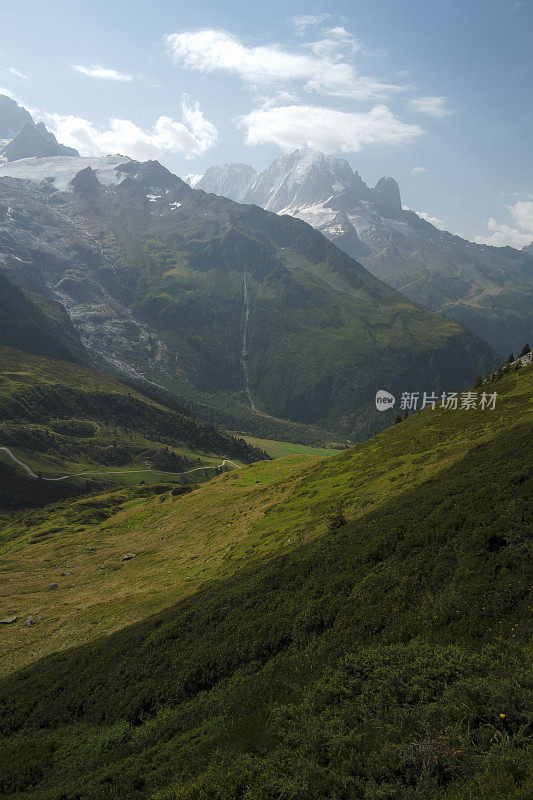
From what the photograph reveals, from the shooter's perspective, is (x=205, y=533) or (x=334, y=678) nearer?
(x=334, y=678)

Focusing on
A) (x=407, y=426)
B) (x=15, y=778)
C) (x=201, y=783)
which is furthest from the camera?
(x=407, y=426)

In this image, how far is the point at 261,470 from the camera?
109688 millimetres

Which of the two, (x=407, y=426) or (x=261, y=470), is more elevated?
(x=407, y=426)

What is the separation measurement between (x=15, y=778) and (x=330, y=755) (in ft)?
59.7

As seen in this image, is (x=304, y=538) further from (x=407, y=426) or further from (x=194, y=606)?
(x=407, y=426)

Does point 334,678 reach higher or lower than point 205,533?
Result: higher

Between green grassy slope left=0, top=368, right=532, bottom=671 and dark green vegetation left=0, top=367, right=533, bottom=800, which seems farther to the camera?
green grassy slope left=0, top=368, right=532, bottom=671

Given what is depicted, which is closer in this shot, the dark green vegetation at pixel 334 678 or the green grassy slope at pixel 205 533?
the dark green vegetation at pixel 334 678

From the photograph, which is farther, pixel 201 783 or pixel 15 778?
pixel 15 778

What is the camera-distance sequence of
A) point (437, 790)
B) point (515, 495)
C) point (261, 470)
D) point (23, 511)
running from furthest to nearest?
point (23, 511) < point (261, 470) < point (515, 495) < point (437, 790)

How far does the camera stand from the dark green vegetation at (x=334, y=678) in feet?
39.6

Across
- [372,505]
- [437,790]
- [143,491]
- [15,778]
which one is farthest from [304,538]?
[143,491]

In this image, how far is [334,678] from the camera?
677 inches

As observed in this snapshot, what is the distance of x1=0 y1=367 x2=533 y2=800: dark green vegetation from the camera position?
12.1m
